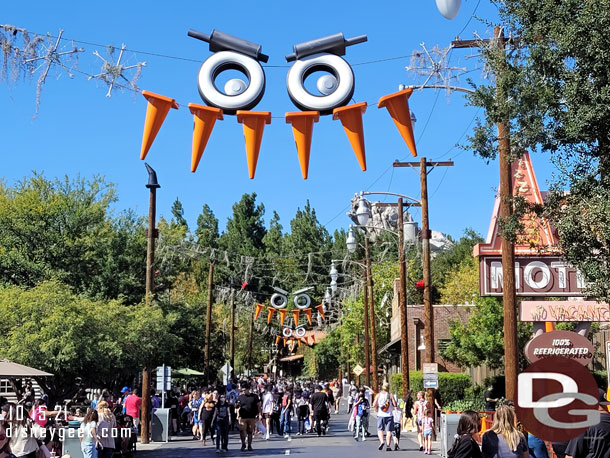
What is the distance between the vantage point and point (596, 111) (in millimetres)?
12711

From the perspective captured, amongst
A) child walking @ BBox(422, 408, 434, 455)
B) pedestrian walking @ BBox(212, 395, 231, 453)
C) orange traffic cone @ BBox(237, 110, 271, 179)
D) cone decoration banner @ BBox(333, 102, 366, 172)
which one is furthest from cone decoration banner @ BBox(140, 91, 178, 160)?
child walking @ BBox(422, 408, 434, 455)

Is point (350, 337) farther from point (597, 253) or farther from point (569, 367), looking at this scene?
point (569, 367)

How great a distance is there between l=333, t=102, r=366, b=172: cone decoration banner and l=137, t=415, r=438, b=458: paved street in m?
9.95

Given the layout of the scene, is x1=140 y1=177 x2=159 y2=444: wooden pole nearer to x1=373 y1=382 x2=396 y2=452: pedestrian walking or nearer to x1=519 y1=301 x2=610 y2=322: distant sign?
x1=373 y1=382 x2=396 y2=452: pedestrian walking

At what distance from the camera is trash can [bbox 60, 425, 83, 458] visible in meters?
17.0

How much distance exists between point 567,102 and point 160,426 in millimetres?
18302

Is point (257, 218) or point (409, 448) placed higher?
point (257, 218)

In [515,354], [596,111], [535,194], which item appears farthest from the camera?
[535,194]

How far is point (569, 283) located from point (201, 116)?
16760 millimetres

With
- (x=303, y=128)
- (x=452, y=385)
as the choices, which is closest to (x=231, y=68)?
(x=303, y=128)

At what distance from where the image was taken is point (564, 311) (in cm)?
2511

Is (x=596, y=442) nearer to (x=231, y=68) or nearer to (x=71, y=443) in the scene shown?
(x=231, y=68)

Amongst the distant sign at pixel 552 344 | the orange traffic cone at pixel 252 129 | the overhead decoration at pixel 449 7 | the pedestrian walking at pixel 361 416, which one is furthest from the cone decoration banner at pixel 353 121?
the pedestrian walking at pixel 361 416

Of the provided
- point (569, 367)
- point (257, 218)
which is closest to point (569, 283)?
point (569, 367)
